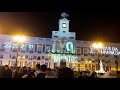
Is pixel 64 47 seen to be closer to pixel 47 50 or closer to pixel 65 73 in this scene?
pixel 47 50

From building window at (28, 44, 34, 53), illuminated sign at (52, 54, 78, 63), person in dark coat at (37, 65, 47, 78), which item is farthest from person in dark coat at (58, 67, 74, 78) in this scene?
building window at (28, 44, 34, 53)

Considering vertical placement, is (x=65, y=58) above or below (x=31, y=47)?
below

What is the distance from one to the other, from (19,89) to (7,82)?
0.23m

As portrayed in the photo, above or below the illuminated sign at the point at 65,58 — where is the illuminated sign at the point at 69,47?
above

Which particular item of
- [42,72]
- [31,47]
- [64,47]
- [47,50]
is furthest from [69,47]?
[42,72]

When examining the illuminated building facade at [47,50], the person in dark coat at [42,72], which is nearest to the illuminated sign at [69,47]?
the illuminated building facade at [47,50]

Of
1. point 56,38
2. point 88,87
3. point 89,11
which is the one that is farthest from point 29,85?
point 56,38

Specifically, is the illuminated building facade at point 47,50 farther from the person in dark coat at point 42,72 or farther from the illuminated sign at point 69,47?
the person in dark coat at point 42,72

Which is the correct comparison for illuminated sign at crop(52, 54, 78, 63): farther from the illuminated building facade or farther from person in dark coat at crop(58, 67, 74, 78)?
person in dark coat at crop(58, 67, 74, 78)

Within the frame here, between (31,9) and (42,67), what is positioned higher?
(31,9)

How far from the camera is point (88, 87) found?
10.4 ft

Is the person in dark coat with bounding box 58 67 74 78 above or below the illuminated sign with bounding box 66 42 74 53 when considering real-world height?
below

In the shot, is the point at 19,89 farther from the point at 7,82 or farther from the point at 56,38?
the point at 56,38

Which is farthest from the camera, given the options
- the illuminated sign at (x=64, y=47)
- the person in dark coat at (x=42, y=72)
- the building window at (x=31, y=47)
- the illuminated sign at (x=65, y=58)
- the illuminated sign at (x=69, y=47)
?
the building window at (x=31, y=47)
